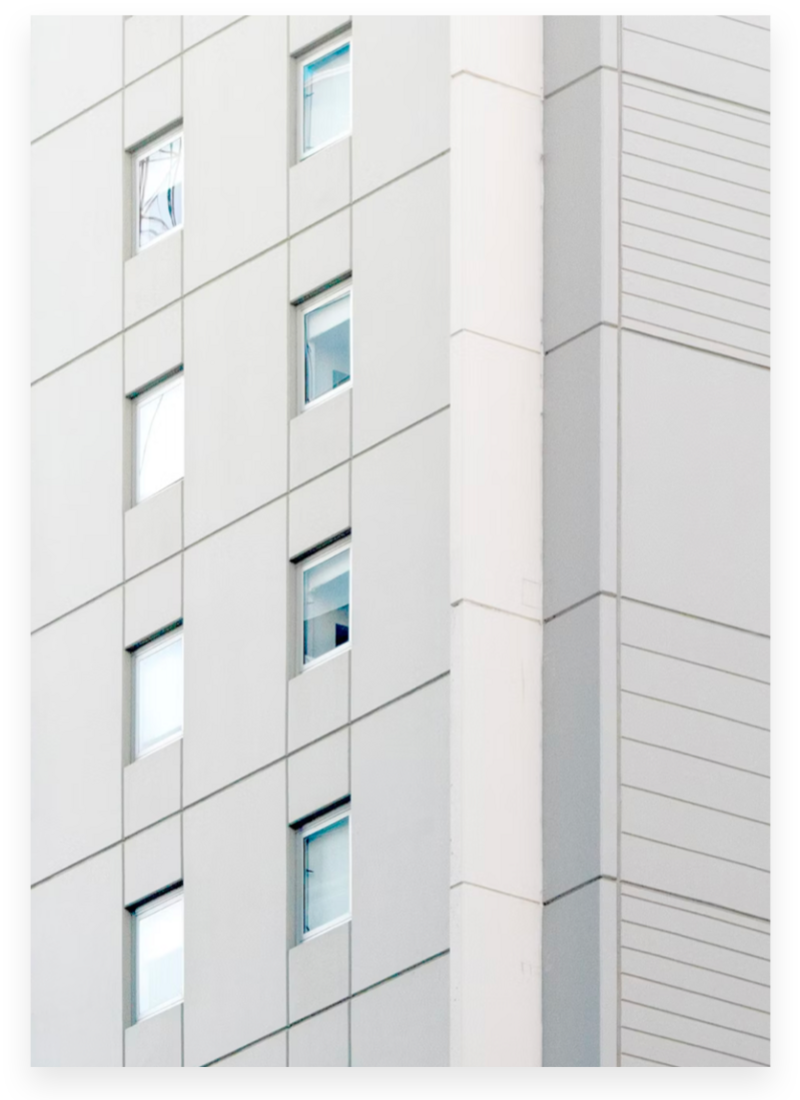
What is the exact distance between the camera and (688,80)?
2586cm

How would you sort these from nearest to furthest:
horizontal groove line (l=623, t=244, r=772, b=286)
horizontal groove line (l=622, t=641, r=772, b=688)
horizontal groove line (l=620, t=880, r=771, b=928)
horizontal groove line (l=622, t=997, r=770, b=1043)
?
horizontal groove line (l=622, t=997, r=770, b=1043), horizontal groove line (l=620, t=880, r=771, b=928), horizontal groove line (l=622, t=641, r=772, b=688), horizontal groove line (l=623, t=244, r=772, b=286)

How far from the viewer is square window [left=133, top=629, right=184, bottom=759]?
27.0 m

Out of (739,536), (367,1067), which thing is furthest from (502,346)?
(367,1067)

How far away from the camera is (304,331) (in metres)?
26.7

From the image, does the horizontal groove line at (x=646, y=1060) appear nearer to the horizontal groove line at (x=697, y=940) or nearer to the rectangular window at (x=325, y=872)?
the horizontal groove line at (x=697, y=940)

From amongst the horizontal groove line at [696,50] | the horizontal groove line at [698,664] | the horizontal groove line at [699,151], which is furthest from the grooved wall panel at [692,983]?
the horizontal groove line at [696,50]

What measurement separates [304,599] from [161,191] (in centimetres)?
495

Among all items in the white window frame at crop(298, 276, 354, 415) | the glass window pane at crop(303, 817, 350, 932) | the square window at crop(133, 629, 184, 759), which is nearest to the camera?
the glass window pane at crop(303, 817, 350, 932)

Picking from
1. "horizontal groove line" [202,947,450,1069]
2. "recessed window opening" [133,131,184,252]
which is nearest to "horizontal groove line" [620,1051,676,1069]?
"horizontal groove line" [202,947,450,1069]

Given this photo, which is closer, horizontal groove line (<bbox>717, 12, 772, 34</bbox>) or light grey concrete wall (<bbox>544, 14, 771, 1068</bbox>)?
light grey concrete wall (<bbox>544, 14, 771, 1068</bbox>)

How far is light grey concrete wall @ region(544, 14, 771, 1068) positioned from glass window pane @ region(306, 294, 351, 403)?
2.04 meters

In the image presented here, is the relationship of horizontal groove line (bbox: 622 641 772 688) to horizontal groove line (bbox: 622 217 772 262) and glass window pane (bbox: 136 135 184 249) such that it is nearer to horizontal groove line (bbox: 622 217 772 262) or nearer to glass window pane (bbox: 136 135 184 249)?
horizontal groove line (bbox: 622 217 772 262)

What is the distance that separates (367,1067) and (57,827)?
4858 millimetres
